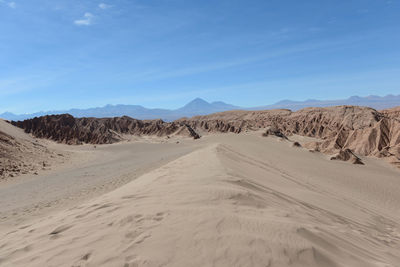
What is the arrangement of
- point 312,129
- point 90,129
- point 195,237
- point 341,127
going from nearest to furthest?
point 195,237
point 341,127
point 312,129
point 90,129

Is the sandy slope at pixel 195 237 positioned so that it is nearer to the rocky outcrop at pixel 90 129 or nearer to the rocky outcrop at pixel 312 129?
the rocky outcrop at pixel 312 129

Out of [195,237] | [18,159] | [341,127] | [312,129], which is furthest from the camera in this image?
[312,129]

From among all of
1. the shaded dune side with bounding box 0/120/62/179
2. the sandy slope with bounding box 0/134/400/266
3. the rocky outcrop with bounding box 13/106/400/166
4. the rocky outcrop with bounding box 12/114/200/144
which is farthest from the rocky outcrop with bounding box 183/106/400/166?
the shaded dune side with bounding box 0/120/62/179

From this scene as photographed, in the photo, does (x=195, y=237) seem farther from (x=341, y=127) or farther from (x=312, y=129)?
(x=312, y=129)

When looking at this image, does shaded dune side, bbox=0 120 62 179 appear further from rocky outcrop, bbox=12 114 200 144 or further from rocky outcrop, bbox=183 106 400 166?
rocky outcrop, bbox=12 114 200 144

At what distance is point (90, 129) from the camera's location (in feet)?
212

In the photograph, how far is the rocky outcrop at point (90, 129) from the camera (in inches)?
1959

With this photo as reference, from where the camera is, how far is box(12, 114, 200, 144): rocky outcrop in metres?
49.8

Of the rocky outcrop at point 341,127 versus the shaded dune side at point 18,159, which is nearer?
the shaded dune side at point 18,159

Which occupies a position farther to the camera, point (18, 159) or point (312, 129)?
point (312, 129)

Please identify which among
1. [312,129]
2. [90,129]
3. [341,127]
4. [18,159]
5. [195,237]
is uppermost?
[90,129]

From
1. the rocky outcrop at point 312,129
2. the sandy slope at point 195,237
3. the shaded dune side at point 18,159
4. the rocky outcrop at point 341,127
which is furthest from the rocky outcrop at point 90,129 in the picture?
the sandy slope at point 195,237

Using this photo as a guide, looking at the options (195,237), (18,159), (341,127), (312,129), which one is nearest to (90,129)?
(18,159)

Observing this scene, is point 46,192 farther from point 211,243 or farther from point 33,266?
point 211,243
